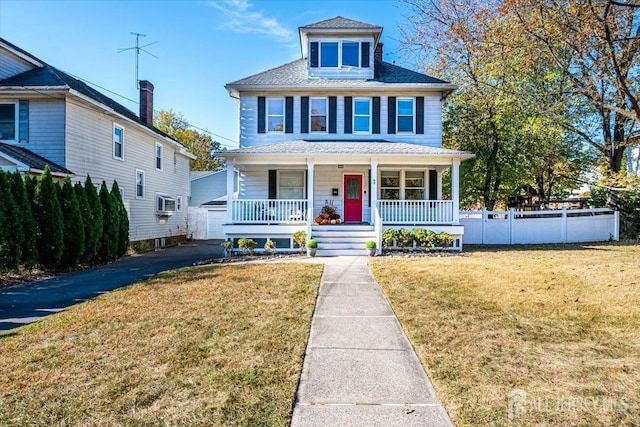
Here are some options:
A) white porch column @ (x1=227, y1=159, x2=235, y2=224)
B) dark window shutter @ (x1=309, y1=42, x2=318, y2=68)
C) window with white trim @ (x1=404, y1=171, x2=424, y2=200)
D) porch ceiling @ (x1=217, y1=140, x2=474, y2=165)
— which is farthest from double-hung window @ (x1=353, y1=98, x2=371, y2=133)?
white porch column @ (x1=227, y1=159, x2=235, y2=224)

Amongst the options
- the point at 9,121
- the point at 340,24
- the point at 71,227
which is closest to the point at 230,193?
the point at 71,227

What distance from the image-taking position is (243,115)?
14969 mm

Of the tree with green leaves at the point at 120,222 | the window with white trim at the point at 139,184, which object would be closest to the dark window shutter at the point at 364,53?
the tree with green leaves at the point at 120,222

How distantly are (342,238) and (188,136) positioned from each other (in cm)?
3012

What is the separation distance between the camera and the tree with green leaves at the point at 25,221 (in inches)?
366

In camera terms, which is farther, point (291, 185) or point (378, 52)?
point (378, 52)

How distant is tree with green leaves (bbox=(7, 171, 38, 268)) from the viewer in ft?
30.5

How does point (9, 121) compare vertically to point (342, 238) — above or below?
above

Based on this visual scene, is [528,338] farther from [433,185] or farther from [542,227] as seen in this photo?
[542,227]

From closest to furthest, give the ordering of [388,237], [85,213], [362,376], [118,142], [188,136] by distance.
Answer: [362,376] < [85,213] < [388,237] < [118,142] < [188,136]

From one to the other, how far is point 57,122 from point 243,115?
6306 mm

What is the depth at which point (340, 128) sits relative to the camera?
48.7 feet

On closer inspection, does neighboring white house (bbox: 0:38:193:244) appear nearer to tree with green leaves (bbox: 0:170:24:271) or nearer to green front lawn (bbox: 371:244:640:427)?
tree with green leaves (bbox: 0:170:24:271)

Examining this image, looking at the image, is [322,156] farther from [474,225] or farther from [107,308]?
[107,308]
